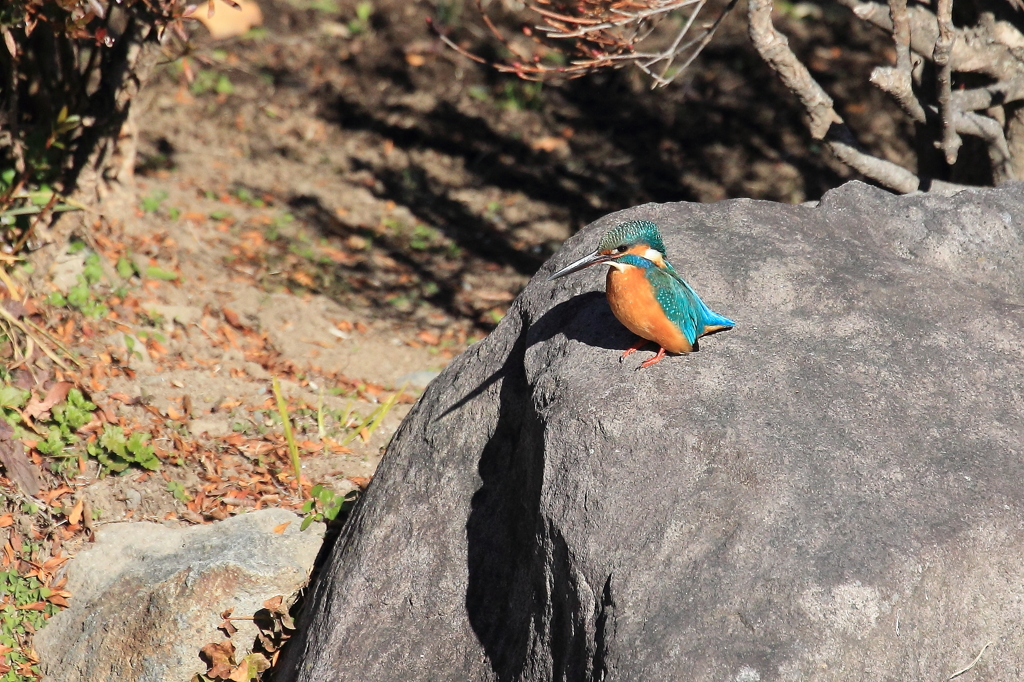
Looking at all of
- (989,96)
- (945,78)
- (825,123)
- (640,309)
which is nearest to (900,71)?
(945,78)

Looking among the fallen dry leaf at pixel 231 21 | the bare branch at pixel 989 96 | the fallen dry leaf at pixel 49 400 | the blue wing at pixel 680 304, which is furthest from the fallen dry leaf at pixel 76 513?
the fallen dry leaf at pixel 231 21

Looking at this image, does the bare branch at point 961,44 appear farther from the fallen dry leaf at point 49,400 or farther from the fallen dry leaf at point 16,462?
the fallen dry leaf at point 16,462

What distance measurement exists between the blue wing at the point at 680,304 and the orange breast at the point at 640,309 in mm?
20

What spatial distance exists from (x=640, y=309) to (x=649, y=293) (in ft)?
0.19

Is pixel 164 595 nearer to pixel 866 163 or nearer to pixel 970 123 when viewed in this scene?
pixel 866 163

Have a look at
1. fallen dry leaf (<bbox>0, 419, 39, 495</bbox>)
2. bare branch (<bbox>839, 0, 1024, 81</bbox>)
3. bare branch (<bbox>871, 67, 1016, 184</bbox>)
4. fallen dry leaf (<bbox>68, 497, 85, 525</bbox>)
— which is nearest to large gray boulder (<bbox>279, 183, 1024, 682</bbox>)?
bare branch (<bbox>871, 67, 1016, 184</bbox>)

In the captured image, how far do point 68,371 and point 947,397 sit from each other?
408cm

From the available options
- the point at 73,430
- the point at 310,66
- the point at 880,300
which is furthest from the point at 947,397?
the point at 310,66

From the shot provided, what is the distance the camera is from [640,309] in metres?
2.91

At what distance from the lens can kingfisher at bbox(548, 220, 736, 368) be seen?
2.90 meters

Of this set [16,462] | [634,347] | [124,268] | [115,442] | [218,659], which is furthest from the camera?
[124,268]

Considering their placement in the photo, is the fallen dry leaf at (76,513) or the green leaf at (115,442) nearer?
the fallen dry leaf at (76,513)

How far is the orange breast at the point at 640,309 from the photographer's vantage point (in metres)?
2.89

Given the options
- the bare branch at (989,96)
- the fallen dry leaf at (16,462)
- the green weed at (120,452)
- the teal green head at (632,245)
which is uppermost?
the teal green head at (632,245)
